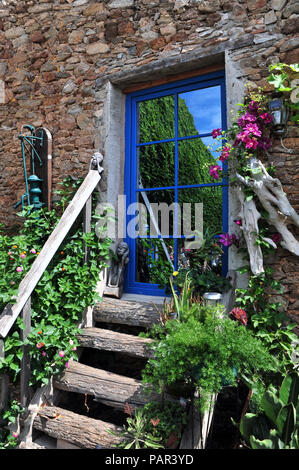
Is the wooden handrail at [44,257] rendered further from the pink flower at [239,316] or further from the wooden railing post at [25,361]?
the pink flower at [239,316]

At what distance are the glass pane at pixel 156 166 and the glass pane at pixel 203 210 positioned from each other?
33 centimetres

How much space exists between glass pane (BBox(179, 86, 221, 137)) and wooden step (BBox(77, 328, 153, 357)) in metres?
2.13

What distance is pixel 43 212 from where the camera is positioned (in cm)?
371

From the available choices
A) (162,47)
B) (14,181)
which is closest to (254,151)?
(162,47)

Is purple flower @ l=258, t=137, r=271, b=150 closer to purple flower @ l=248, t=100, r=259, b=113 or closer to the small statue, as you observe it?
purple flower @ l=248, t=100, r=259, b=113

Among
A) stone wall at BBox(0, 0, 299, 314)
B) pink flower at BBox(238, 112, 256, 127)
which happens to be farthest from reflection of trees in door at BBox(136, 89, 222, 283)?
pink flower at BBox(238, 112, 256, 127)

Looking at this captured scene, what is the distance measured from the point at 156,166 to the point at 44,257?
2211 mm

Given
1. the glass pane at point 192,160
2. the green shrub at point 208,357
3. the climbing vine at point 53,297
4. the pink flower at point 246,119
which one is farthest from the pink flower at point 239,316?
the glass pane at point 192,160

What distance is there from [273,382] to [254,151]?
5.38 ft

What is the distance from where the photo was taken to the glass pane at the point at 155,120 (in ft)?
12.7

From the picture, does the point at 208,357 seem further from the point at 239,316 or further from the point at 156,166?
the point at 156,166

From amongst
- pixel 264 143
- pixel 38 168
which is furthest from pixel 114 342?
pixel 38 168

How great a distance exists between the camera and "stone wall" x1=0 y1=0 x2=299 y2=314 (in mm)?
2723
